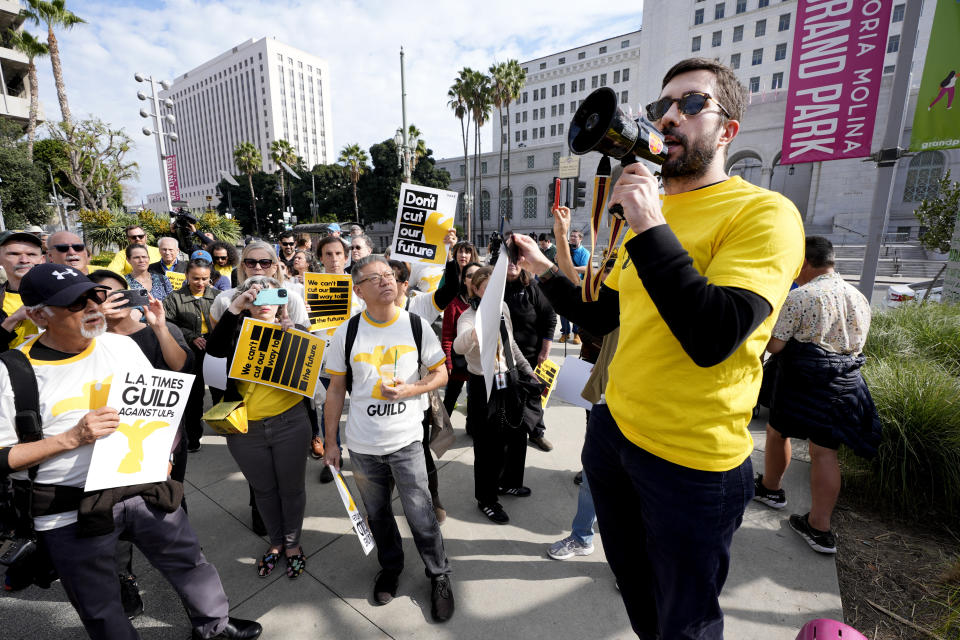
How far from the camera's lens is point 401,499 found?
2490mm

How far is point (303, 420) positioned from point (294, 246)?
477cm

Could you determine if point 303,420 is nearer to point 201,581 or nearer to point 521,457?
point 201,581

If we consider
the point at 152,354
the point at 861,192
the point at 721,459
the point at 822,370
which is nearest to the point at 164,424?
the point at 152,354

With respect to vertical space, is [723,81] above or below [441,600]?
above

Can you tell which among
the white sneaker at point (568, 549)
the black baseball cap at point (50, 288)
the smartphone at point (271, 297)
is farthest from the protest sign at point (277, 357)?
the white sneaker at point (568, 549)

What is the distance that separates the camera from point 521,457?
3600 millimetres

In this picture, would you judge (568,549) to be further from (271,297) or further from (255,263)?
(255,263)

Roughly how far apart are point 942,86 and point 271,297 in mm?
8005

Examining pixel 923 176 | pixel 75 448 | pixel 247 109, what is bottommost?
pixel 75 448

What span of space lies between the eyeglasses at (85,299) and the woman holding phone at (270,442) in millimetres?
751

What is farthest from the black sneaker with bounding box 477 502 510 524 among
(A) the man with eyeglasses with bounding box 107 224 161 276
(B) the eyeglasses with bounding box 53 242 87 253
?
(A) the man with eyeglasses with bounding box 107 224 161 276

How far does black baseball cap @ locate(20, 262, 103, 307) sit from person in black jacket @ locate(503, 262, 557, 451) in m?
2.79

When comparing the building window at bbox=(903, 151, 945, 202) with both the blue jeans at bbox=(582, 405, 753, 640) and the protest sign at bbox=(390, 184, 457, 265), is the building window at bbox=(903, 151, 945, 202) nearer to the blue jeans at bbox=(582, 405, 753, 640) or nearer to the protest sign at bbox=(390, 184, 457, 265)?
the protest sign at bbox=(390, 184, 457, 265)

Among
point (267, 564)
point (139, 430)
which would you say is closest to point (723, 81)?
point (139, 430)
